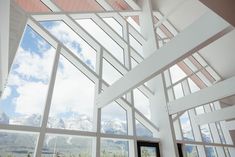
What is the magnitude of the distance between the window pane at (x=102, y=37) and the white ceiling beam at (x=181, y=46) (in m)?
2.38

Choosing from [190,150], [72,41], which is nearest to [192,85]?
[190,150]

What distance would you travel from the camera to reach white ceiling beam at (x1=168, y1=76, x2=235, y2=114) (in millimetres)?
3727

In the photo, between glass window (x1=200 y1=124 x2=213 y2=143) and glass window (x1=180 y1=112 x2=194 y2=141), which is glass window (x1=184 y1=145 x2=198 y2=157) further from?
glass window (x1=200 y1=124 x2=213 y2=143)

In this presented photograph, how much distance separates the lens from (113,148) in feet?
14.0

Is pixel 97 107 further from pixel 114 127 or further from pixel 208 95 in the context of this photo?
pixel 208 95

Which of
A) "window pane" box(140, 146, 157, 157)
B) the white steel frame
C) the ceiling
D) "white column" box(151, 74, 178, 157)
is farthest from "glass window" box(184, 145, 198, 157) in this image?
the ceiling

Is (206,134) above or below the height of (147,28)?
below

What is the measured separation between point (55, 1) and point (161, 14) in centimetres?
399

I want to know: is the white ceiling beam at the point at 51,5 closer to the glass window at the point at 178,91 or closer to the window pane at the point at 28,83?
the window pane at the point at 28,83

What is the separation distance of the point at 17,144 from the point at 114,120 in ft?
6.95

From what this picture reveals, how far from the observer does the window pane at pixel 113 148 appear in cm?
408

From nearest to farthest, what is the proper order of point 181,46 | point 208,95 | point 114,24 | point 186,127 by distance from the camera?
point 181,46, point 208,95, point 186,127, point 114,24

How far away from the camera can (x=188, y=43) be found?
2318mm

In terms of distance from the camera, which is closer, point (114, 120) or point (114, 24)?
point (114, 120)
